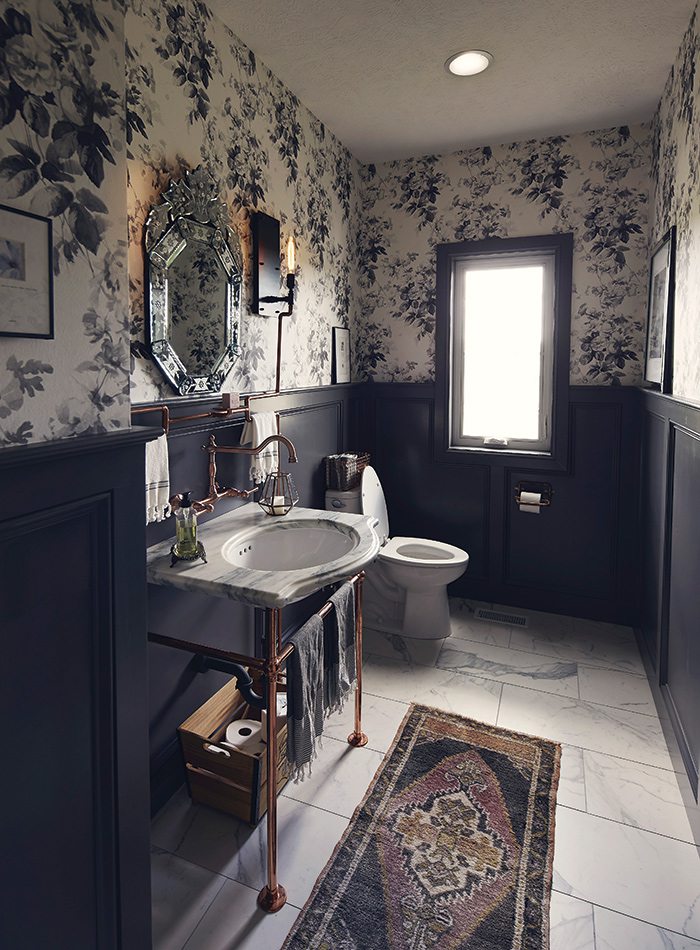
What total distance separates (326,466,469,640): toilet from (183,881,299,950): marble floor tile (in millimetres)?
1594

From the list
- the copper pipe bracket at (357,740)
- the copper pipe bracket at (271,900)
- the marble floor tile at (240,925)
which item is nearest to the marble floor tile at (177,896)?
the marble floor tile at (240,925)

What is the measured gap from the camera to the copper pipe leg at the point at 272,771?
1.49 meters

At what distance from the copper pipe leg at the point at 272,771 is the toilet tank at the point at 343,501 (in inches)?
57.1

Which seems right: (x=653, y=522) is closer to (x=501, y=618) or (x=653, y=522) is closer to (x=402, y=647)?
(x=501, y=618)

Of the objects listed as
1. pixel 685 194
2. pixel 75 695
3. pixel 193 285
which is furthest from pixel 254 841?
pixel 685 194

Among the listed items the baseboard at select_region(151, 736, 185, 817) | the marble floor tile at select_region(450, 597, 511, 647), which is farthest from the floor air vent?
the baseboard at select_region(151, 736, 185, 817)

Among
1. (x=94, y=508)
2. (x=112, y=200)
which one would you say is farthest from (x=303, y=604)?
(x=112, y=200)

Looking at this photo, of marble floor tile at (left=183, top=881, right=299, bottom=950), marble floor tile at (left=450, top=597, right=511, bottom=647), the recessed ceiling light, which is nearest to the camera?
marble floor tile at (left=183, top=881, right=299, bottom=950)

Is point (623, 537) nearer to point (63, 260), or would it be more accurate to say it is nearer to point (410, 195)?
point (410, 195)

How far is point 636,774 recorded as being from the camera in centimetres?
202

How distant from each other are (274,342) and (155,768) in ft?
5.36

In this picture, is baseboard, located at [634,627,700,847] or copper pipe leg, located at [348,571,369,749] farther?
copper pipe leg, located at [348,571,369,749]

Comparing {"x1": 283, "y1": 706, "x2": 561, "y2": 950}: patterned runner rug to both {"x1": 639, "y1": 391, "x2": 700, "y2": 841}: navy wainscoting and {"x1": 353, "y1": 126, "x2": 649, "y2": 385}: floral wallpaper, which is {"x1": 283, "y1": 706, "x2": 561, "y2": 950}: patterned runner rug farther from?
{"x1": 353, "y1": 126, "x2": 649, "y2": 385}: floral wallpaper

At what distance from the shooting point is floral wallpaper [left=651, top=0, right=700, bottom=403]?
200 centimetres
